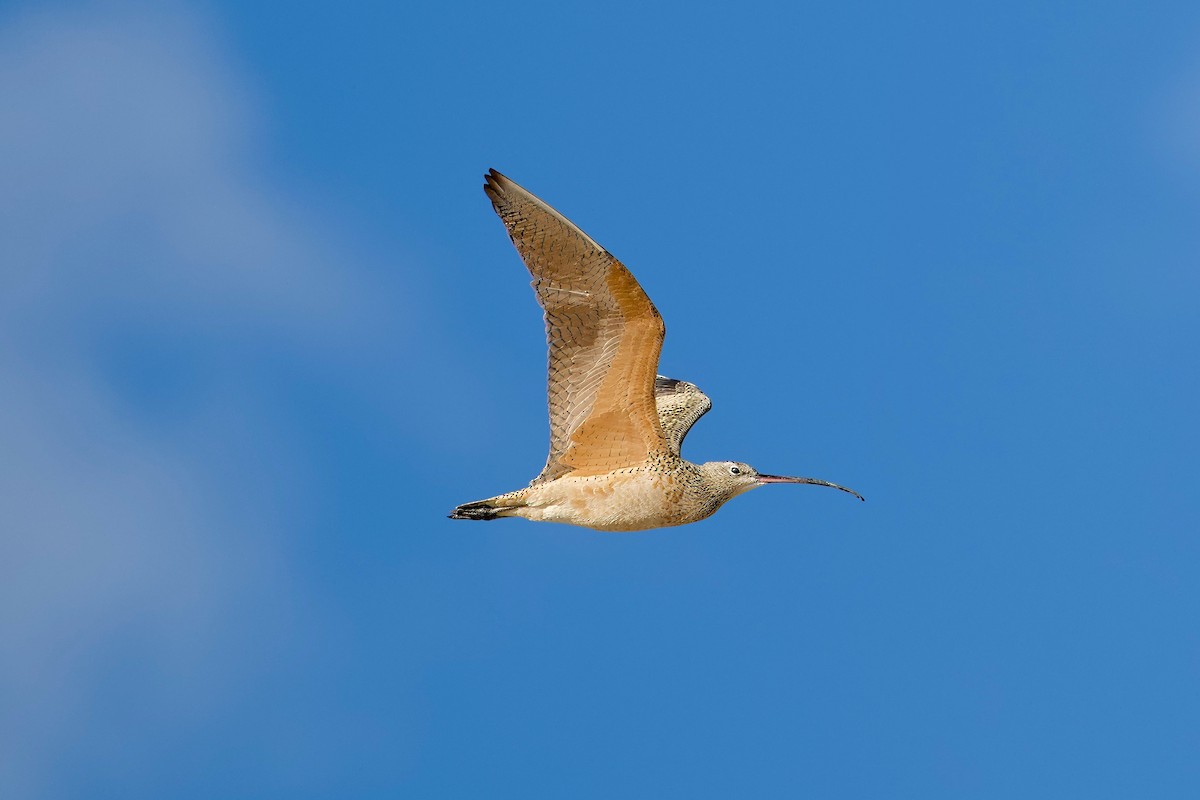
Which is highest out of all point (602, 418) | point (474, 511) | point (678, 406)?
point (678, 406)

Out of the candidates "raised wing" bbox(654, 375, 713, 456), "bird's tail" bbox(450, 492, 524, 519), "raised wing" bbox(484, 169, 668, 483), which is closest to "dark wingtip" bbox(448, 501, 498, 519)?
"bird's tail" bbox(450, 492, 524, 519)

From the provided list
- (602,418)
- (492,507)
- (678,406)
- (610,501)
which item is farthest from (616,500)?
(678,406)

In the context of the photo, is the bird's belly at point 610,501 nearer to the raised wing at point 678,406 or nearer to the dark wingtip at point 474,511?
the dark wingtip at point 474,511

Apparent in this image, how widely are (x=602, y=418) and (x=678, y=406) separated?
9.45 ft

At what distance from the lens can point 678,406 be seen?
22281 millimetres

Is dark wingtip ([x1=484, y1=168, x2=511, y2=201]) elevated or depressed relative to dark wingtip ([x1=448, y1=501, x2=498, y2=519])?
elevated

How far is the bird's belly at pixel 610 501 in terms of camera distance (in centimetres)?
1942

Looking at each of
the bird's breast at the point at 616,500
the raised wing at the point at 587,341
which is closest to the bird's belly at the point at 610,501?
the bird's breast at the point at 616,500

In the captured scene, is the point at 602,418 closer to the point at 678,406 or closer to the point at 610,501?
the point at 610,501

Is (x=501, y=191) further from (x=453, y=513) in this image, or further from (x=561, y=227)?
(x=453, y=513)

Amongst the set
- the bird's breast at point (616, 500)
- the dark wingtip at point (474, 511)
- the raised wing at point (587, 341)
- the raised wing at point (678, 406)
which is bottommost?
the dark wingtip at point (474, 511)

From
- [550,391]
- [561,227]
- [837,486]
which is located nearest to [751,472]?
[837,486]

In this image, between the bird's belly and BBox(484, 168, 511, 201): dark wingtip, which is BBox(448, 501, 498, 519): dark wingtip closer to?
the bird's belly

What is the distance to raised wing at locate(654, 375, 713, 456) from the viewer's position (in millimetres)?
21734
